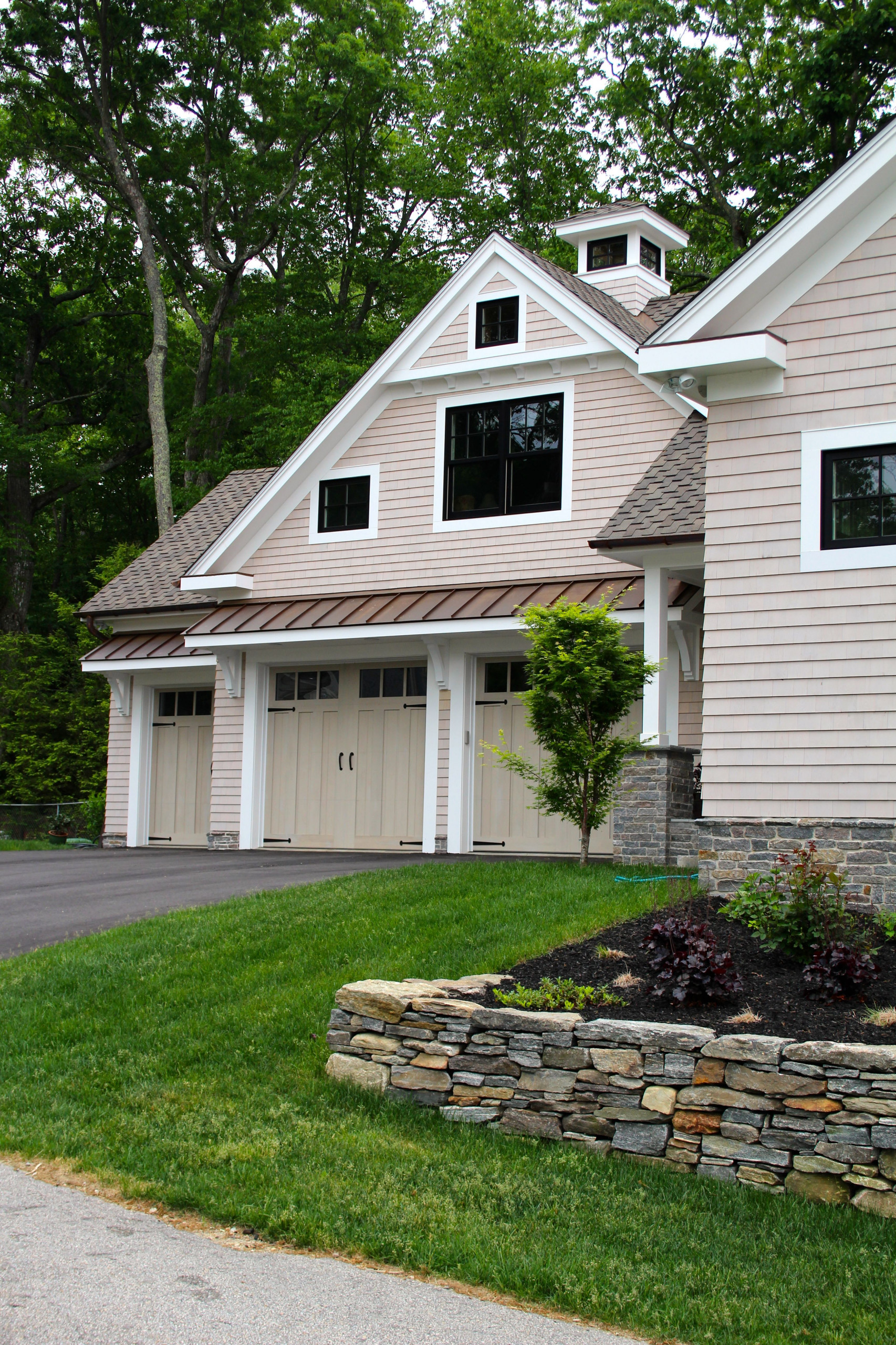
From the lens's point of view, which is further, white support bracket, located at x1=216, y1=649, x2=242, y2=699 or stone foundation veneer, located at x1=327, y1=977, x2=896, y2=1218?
white support bracket, located at x1=216, y1=649, x2=242, y2=699

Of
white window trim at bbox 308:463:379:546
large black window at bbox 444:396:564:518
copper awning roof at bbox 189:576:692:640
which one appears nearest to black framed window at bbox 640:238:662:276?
large black window at bbox 444:396:564:518

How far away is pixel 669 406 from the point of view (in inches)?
577

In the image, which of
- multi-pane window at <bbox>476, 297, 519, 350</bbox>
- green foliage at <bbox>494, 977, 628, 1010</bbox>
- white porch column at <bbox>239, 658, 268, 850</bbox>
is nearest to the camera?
green foliage at <bbox>494, 977, 628, 1010</bbox>

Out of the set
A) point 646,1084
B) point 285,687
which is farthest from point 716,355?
point 285,687

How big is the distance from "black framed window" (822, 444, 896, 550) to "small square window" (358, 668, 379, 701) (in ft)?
24.7

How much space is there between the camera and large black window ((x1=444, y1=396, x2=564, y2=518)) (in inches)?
608

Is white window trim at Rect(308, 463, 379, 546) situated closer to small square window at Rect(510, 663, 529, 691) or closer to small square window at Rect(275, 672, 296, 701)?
small square window at Rect(275, 672, 296, 701)

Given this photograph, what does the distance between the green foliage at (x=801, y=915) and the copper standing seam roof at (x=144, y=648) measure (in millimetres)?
10321

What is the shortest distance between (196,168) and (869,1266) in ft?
97.8

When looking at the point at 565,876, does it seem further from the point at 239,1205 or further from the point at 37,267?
the point at 37,267

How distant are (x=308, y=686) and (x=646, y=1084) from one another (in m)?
11.5

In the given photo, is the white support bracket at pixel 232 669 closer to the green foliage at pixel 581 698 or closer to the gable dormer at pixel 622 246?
the green foliage at pixel 581 698

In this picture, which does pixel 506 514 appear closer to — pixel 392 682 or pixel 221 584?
pixel 392 682

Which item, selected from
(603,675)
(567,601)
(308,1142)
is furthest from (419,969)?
(567,601)
